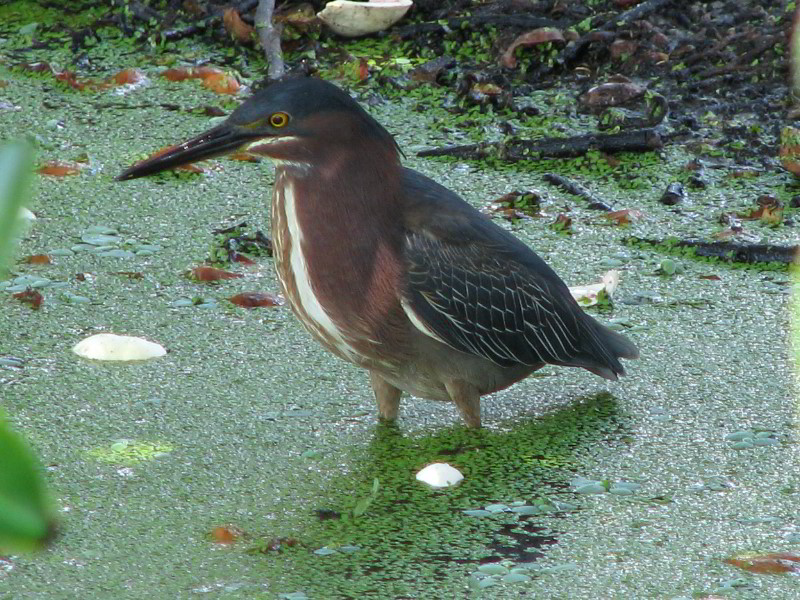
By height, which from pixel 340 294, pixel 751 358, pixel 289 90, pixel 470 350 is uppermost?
pixel 289 90

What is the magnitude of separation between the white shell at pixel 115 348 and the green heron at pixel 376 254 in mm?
639

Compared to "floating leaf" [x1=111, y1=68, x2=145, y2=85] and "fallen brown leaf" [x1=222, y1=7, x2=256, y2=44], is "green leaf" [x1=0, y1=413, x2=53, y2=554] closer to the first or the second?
"floating leaf" [x1=111, y1=68, x2=145, y2=85]

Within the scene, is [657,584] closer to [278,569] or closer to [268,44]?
[278,569]

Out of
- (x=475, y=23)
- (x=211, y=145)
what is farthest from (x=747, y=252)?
(x=475, y=23)

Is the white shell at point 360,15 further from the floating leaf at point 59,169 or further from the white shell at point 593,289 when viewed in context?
the white shell at point 593,289

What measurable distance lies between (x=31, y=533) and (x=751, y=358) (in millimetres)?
3088

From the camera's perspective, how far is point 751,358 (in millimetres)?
3209

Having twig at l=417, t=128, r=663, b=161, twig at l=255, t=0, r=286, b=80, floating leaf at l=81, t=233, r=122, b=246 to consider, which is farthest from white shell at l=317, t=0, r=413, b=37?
floating leaf at l=81, t=233, r=122, b=246

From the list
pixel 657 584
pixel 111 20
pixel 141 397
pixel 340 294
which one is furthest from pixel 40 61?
pixel 657 584

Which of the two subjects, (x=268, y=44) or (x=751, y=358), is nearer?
(x=751, y=358)

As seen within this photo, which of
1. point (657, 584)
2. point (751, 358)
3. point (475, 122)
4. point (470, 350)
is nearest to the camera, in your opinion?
point (657, 584)

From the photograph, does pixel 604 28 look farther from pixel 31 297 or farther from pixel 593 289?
pixel 31 297

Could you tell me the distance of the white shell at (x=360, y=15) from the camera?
5.18m

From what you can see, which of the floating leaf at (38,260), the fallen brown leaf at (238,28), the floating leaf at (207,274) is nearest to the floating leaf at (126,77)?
the fallen brown leaf at (238,28)
